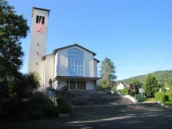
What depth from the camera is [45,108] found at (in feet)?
52.8

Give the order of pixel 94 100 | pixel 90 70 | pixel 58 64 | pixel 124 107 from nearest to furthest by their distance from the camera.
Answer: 1. pixel 124 107
2. pixel 94 100
3. pixel 58 64
4. pixel 90 70

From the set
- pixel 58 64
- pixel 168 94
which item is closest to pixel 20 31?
pixel 58 64

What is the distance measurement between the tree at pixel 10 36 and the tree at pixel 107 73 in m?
45.3

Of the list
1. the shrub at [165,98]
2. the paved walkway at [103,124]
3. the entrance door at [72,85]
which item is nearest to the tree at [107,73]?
the entrance door at [72,85]

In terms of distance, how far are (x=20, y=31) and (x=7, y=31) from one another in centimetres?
89

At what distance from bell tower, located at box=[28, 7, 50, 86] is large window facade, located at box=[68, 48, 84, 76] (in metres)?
5.48

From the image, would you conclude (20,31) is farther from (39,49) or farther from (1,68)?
(39,49)

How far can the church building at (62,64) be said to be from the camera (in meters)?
Answer: 30.9

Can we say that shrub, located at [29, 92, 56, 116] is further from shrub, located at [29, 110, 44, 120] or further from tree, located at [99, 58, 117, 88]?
tree, located at [99, 58, 117, 88]

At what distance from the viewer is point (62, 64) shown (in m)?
30.9

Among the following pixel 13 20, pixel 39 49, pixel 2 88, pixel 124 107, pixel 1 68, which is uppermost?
pixel 39 49

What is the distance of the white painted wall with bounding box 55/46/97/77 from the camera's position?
30.6 meters

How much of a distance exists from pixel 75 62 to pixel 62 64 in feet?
8.76

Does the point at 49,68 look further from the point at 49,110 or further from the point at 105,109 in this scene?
the point at 49,110
